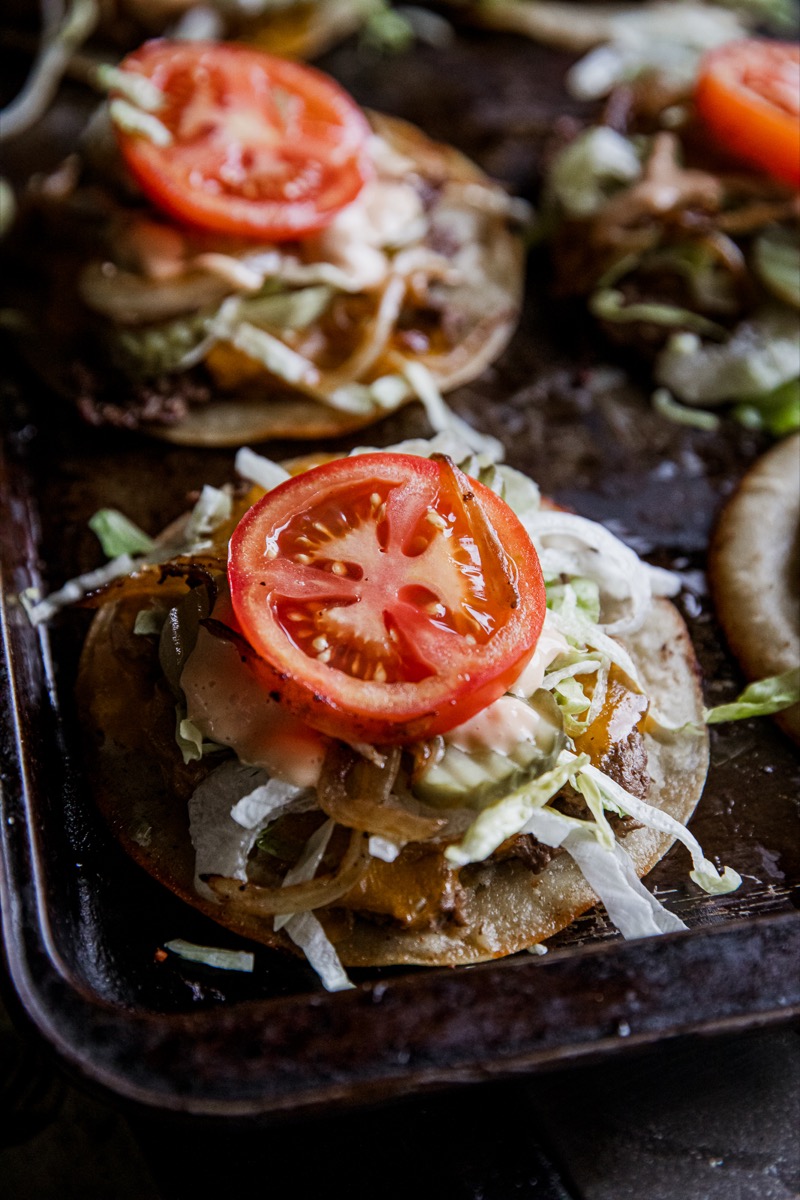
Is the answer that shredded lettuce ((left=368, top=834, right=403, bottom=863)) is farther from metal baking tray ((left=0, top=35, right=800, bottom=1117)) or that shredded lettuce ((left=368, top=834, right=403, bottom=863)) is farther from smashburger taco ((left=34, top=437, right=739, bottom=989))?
metal baking tray ((left=0, top=35, right=800, bottom=1117))

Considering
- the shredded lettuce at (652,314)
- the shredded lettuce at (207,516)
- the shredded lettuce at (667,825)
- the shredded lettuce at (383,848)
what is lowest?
the shredded lettuce at (207,516)

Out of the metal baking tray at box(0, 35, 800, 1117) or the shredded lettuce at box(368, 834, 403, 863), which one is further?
the shredded lettuce at box(368, 834, 403, 863)

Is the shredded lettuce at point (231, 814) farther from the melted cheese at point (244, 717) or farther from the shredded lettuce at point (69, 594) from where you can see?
the shredded lettuce at point (69, 594)

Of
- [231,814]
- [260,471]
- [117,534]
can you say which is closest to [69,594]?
[117,534]

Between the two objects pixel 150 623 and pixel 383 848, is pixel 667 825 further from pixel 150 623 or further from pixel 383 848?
pixel 150 623

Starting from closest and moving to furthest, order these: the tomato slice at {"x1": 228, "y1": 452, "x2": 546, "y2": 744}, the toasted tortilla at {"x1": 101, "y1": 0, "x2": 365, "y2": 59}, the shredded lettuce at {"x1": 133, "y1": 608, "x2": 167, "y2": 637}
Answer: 1. the tomato slice at {"x1": 228, "y1": 452, "x2": 546, "y2": 744}
2. the shredded lettuce at {"x1": 133, "y1": 608, "x2": 167, "y2": 637}
3. the toasted tortilla at {"x1": 101, "y1": 0, "x2": 365, "y2": 59}

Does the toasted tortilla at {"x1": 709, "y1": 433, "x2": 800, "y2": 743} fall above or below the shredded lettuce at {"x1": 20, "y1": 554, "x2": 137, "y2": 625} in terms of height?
above

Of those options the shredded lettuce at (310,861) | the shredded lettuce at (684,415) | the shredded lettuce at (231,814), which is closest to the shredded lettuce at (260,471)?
the shredded lettuce at (231,814)

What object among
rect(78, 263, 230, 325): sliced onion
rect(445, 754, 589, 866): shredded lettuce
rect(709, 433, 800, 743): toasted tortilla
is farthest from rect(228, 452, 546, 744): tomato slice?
rect(78, 263, 230, 325): sliced onion
